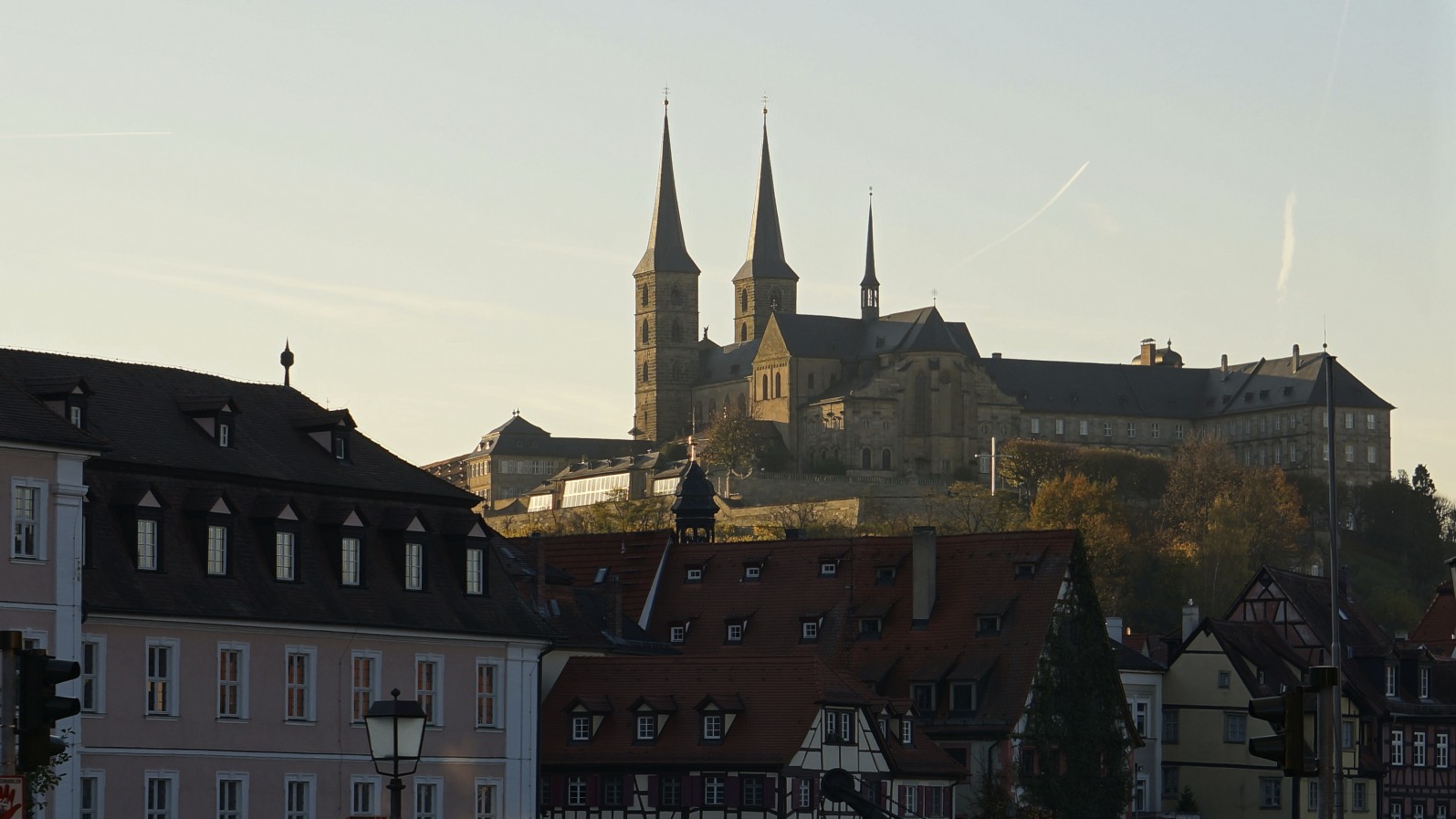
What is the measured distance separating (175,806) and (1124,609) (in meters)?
109

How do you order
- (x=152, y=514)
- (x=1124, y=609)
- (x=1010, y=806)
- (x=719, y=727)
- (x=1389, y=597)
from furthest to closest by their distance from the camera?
(x=1389, y=597) → (x=1124, y=609) → (x=1010, y=806) → (x=719, y=727) → (x=152, y=514)

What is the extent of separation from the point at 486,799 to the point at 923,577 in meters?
22.9

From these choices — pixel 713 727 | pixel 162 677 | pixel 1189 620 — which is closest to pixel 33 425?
pixel 162 677

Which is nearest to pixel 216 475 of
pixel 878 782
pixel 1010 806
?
pixel 878 782

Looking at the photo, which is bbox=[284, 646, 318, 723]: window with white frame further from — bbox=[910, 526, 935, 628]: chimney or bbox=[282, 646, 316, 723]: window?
bbox=[910, 526, 935, 628]: chimney

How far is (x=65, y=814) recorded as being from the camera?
44750 millimetres

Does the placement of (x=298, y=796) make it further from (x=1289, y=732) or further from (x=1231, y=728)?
(x=1231, y=728)

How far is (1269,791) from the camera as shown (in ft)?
275

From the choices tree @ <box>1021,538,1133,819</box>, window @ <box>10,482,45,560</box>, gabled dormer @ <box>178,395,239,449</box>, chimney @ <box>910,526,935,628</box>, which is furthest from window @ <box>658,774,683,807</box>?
window @ <box>10,482,45,560</box>

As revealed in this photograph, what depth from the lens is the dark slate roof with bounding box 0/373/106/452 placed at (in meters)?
43.5

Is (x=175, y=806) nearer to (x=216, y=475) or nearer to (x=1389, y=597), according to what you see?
(x=216, y=475)

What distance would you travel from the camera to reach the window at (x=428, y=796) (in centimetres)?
5297

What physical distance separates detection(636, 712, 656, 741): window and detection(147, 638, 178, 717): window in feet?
56.0

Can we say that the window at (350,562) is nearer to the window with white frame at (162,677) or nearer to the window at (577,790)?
the window with white frame at (162,677)
